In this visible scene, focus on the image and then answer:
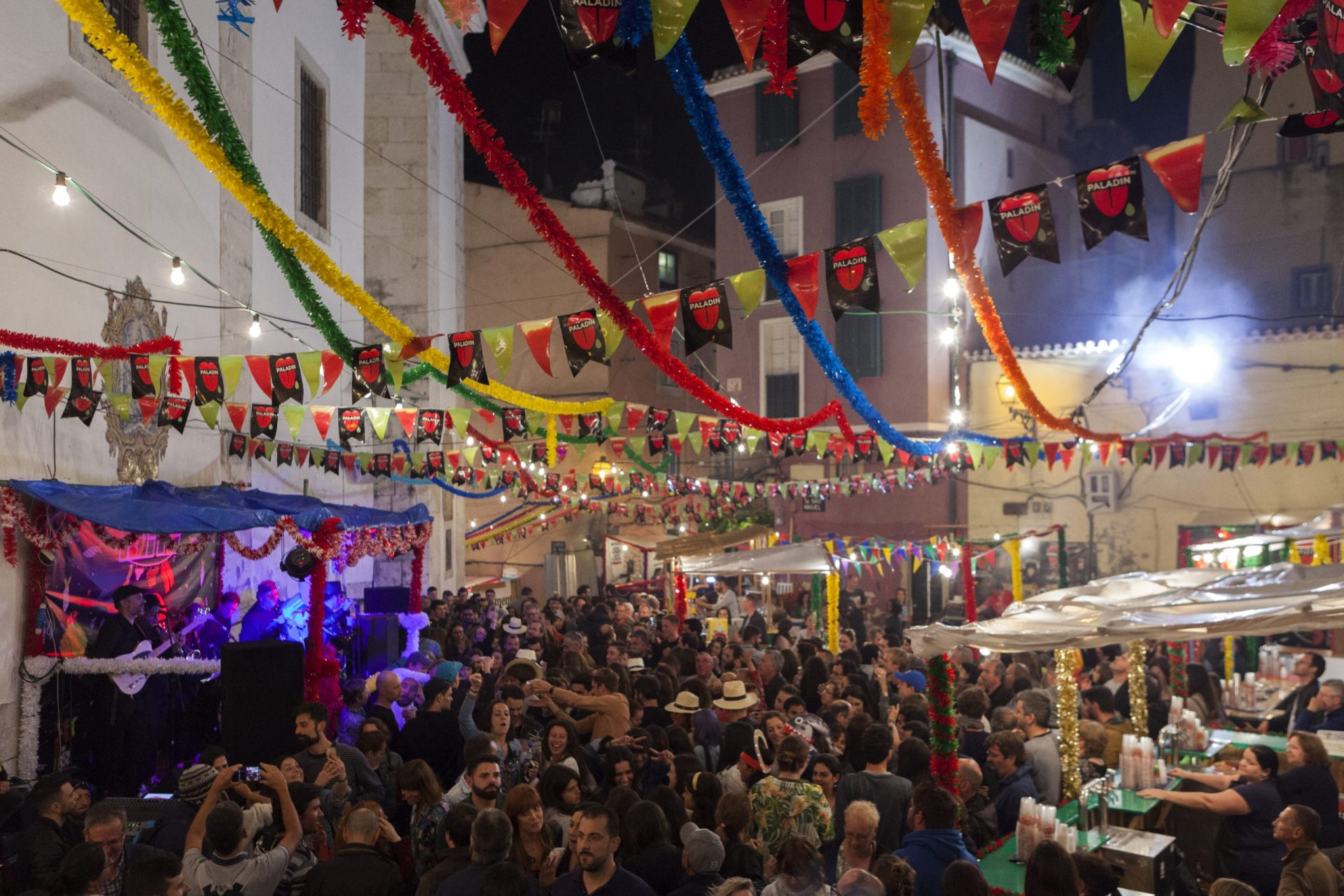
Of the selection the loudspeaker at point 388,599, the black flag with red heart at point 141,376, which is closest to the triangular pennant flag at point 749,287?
the black flag with red heart at point 141,376

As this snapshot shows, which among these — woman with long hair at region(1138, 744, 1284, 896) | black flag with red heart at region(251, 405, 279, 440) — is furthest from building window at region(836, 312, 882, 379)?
woman with long hair at region(1138, 744, 1284, 896)

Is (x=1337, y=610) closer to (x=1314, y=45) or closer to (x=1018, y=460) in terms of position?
(x=1314, y=45)

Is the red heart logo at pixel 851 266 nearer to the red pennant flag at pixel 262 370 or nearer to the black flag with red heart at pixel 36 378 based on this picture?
the red pennant flag at pixel 262 370

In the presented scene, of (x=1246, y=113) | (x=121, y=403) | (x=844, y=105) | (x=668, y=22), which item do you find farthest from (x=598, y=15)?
(x=844, y=105)

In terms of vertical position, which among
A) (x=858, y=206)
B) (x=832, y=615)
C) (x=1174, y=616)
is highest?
(x=858, y=206)

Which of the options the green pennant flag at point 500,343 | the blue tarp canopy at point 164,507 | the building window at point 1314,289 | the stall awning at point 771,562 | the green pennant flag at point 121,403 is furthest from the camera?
the building window at point 1314,289

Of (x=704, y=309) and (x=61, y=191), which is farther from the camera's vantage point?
(x=61, y=191)

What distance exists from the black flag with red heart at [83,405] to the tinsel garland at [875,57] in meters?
8.40

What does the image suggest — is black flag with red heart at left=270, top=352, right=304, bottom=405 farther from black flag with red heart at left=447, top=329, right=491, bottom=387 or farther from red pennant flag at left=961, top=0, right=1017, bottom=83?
red pennant flag at left=961, top=0, right=1017, bottom=83

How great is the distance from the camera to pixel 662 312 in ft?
26.1

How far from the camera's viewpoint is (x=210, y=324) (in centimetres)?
1359

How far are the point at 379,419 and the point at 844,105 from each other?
17.2 metres

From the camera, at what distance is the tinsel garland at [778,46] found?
429cm

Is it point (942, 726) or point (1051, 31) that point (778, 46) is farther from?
point (942, 726)
